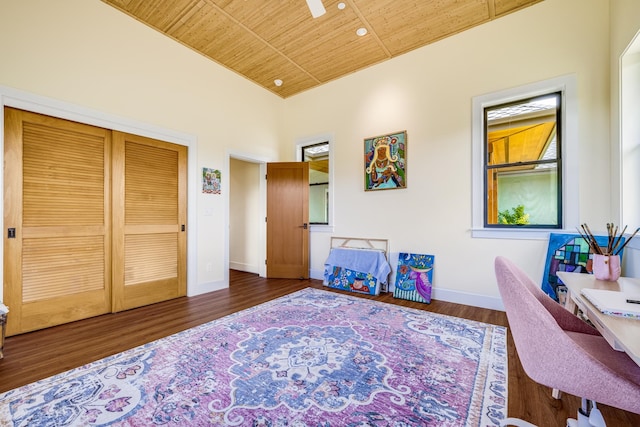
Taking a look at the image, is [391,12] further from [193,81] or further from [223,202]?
[223,202]

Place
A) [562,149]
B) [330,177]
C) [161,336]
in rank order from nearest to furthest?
1. [161,336]
2. [562,149]
3. [330,177]

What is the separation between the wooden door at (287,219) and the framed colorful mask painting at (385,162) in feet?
4.02

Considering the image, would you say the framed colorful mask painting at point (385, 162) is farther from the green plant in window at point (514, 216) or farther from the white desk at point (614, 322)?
the white desk at point (614, 322)

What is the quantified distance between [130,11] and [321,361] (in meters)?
4.40

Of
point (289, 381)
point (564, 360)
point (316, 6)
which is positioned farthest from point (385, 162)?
point (564, 360)

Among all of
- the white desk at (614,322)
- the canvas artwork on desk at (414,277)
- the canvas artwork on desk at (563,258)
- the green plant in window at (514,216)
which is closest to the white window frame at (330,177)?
the canvas artwork on desk at (414,277)

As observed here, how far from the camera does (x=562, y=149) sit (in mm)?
2943

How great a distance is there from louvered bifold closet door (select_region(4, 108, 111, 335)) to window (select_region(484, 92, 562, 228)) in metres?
4.69

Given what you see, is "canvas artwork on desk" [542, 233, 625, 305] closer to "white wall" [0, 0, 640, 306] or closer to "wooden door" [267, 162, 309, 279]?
"white wall" [0, 0, 640, 306]

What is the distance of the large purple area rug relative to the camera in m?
1.50

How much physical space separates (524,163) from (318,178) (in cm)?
322

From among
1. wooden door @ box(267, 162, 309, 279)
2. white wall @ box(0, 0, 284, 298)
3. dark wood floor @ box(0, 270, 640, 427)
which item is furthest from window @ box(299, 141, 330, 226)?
dark wood floor @ box(0, 270, 640, 427)

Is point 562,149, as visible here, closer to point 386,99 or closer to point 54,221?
point 386,99

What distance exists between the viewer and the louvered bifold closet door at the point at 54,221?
2525 mm
